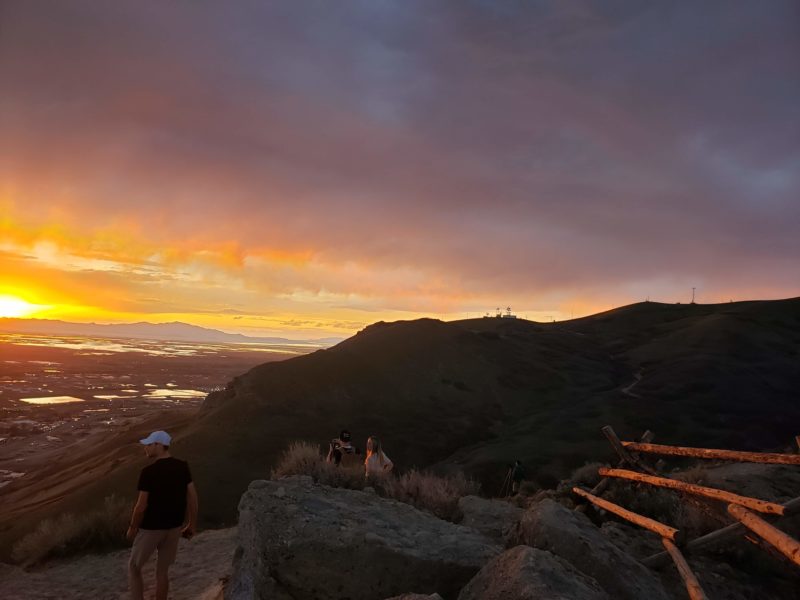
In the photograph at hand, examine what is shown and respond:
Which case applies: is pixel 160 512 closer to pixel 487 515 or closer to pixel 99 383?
pixel 487 515

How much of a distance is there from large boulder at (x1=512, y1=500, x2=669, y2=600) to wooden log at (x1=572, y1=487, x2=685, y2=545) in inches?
55.0

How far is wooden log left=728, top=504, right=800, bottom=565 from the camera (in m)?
5.64

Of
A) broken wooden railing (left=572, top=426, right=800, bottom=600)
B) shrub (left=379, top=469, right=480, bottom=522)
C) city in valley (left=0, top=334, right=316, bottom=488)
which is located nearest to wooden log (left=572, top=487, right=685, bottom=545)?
broken wooden railing (left=572, top=426, right=800, bottom=600)

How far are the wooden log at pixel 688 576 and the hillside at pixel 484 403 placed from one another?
1494 centimetres

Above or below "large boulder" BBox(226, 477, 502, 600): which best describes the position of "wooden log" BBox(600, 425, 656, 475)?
above

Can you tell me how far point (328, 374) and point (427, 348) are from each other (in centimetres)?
1269

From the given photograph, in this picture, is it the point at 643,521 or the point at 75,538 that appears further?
the point at 75,538

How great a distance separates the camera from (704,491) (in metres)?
9.23

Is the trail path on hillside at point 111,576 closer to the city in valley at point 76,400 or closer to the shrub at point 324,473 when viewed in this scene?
the shrub at point 324,473

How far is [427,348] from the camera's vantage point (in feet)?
162

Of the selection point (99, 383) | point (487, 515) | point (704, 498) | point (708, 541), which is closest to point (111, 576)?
point (487, 515)

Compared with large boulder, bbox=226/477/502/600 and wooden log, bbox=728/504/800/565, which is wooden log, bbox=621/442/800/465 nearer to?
wooden log, bbox=728/504/800/565

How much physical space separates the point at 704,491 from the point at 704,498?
0.83m

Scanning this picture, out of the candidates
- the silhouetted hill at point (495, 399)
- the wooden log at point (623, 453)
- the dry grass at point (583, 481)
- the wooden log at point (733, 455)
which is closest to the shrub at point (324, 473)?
the wooden log at point (623, 453)
